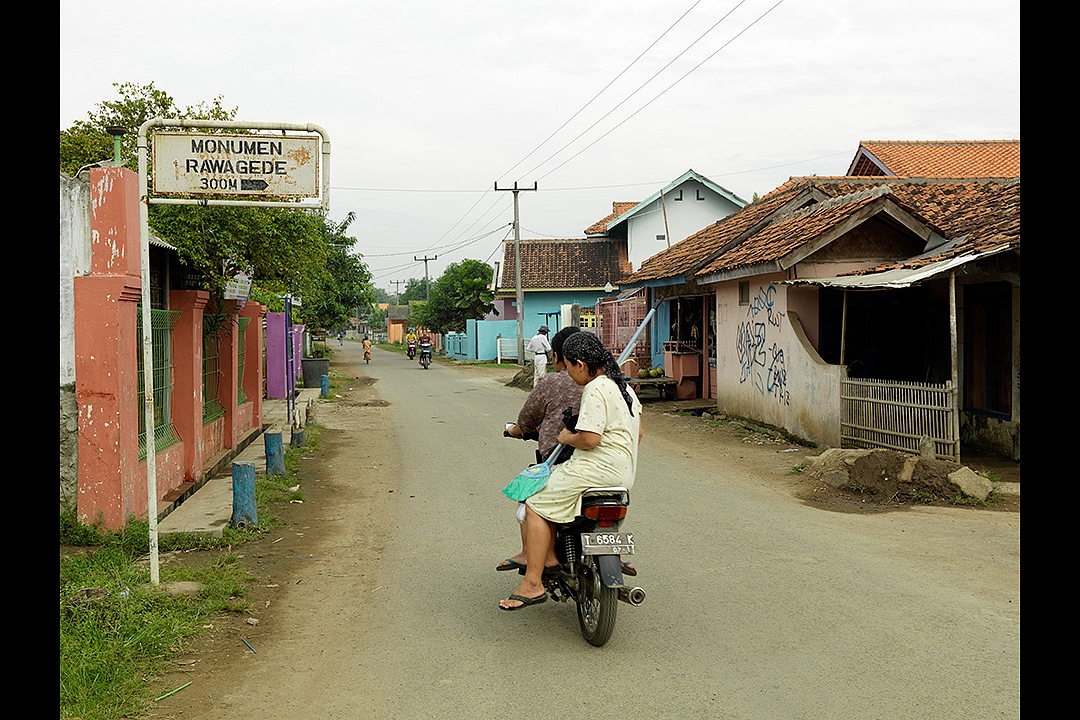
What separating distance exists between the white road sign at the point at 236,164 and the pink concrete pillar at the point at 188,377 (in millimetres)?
4219

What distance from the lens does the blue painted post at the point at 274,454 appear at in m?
11.0

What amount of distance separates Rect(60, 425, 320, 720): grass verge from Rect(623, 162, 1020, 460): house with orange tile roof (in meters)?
7.98

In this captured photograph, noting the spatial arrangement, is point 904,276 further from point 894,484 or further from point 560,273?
point 560,273

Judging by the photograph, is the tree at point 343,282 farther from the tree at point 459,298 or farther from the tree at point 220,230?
the tree at point 220,230

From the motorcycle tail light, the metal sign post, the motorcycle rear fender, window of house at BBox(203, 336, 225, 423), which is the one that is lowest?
the motorcycle rear fender

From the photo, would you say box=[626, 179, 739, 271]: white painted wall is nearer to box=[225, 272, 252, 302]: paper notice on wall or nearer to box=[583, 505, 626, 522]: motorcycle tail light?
box=[225, 272, 252, 302]: paper notice on wall

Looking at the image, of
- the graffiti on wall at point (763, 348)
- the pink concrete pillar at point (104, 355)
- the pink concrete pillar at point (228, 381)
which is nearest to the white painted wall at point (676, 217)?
the graffiti on wall at point (763, 348)

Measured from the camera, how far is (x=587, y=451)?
5387 millimetres

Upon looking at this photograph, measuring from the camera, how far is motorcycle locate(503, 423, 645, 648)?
512cm

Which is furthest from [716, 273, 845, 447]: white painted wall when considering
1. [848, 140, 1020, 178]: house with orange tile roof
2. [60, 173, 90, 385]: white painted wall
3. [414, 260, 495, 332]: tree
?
[414, 260, 495, 332]: tree

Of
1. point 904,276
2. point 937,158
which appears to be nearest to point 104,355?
point 904,276

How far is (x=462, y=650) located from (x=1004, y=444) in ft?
32.6
